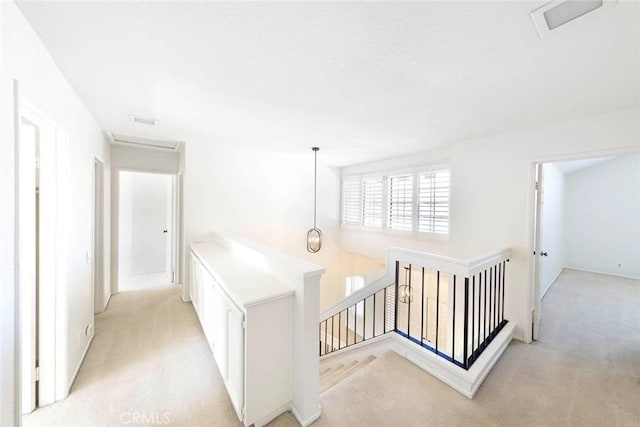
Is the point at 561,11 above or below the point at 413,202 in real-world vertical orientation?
above

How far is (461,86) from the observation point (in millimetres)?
1919

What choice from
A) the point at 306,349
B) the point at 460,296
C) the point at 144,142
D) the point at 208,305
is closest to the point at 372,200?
the point at 460,296

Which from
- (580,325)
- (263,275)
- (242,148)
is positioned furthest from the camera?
(242,148)

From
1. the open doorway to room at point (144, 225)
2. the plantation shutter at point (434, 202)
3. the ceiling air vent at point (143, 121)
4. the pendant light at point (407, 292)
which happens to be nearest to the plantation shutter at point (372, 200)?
the plantation shutter at point (434, 202)

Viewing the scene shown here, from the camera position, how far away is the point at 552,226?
16.0 ft

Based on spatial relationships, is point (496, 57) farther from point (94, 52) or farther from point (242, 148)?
point (242, 148)

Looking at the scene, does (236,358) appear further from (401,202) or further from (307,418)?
(401,202)

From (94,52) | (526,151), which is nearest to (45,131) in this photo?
(94,52)

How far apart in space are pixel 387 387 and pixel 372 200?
11.9ft

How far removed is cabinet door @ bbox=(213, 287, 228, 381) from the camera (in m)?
2.01

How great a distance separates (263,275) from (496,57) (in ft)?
7.67

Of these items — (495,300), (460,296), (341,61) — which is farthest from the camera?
(460,296)

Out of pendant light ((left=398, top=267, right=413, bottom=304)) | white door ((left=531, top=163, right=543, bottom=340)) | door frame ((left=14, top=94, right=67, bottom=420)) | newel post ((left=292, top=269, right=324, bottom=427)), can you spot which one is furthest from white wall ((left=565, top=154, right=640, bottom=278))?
door frame ((left=14, top=94, right=67, bottom=420))

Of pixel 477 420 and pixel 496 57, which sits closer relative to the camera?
pixel 496 57
